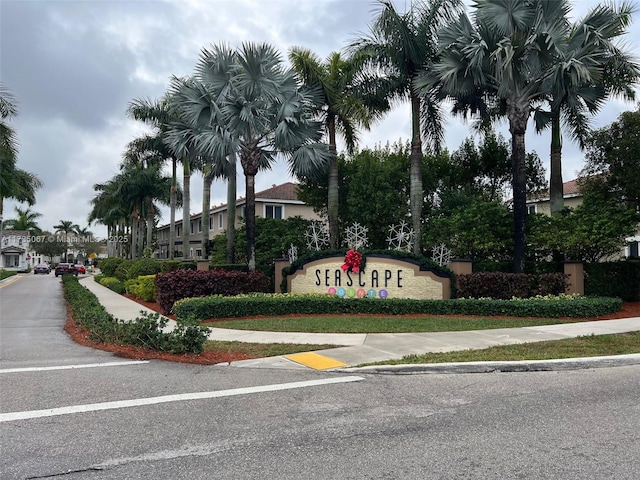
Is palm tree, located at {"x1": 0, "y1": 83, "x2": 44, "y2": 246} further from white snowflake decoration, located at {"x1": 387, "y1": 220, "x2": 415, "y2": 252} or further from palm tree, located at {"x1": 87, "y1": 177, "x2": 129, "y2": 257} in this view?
white snowflake decoration, located at {"x1": 387, "y1": 220, "x2": 415, "y2": 252}

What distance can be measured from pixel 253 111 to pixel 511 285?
1036cm

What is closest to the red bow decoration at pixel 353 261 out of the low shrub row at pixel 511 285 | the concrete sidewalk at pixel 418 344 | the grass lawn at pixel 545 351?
the low shrub row at pixel 511 285

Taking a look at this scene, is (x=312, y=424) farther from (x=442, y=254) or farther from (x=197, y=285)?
(x=442, y=254)

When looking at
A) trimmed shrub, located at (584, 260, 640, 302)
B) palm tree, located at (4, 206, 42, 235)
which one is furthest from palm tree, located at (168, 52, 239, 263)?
palm tree, located at (4, 206, 42, 235)

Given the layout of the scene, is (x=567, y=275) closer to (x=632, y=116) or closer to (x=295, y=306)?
(x=632, y=116)

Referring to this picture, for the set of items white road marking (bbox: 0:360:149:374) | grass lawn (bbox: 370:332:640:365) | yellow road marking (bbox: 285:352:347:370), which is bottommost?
white road marking (bbox: 0:360:149:374)

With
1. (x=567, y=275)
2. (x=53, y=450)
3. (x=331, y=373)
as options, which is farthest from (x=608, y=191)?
(x=53, y=450)

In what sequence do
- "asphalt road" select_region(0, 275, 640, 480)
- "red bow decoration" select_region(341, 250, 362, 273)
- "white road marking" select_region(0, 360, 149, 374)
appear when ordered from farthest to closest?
"red bow decoration" select_region(341, 250, 362, 273) → "white road marking" select_region(0, 360, 149, 374) → "asphalt road" select_region(0, 275, 640, 480)

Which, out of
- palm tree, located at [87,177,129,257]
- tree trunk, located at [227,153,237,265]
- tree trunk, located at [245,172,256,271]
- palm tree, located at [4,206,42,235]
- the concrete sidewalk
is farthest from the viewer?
palm tree, located at [4,206,42,235]

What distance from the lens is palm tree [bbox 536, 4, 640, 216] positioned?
1508 centimetres

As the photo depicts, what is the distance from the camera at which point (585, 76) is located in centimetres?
1424

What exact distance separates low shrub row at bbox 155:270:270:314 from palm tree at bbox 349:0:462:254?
6.43 metres

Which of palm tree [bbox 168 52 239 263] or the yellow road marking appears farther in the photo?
palm tree [bbox 168 52 239 263]

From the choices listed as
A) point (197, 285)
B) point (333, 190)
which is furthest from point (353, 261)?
point (197, 285)
